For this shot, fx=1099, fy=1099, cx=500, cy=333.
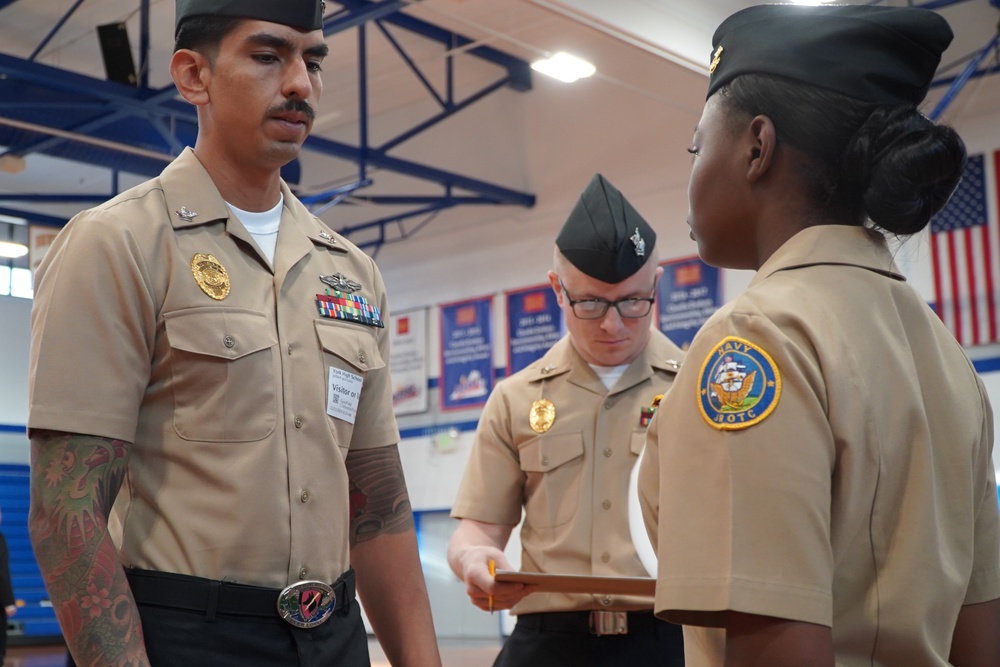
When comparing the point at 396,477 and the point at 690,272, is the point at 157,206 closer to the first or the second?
the point at 396,477

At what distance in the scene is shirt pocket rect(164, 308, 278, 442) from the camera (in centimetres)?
181

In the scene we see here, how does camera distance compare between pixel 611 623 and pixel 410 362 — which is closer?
pixel 611 623

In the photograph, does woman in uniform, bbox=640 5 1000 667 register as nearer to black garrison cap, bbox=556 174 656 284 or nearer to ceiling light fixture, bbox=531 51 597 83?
black garrison cap, bbox=556 174 656 284

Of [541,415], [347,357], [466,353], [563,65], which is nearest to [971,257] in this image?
[563,65]

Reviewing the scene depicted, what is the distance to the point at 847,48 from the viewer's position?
56.3 inches

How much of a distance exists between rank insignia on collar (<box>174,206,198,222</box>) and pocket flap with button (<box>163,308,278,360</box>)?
0.18 metres

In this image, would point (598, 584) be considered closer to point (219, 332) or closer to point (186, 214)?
point (219, 332)

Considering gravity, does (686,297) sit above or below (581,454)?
above

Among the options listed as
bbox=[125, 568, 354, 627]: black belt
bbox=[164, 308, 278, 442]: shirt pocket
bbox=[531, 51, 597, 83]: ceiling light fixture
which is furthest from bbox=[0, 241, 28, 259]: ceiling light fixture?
bbox=[125, 568, 354, 627]: black belt

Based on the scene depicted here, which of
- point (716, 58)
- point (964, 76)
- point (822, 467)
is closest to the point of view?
point (822, 467)

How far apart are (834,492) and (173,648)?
1048 mm

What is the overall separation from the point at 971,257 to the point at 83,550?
33.0 ft

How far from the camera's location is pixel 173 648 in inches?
67.9

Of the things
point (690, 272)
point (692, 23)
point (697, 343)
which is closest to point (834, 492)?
point (697, 343)
